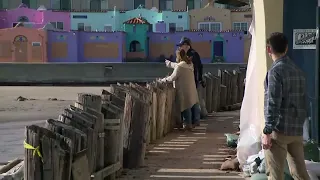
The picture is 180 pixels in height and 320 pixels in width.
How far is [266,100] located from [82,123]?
2.32 metres

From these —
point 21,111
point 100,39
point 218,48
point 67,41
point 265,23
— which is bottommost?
point 21,111

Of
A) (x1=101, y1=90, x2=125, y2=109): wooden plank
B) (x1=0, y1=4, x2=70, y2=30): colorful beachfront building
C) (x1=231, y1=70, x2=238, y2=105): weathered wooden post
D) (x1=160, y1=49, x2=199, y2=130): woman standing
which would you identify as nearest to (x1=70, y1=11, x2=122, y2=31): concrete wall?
(x1=0, y1=4, x2=70, y2=30): colorful beachfront building

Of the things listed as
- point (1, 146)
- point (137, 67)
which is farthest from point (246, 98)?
point (137, 67)

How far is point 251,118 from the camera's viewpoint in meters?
8.91

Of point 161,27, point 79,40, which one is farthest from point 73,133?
point 161,27

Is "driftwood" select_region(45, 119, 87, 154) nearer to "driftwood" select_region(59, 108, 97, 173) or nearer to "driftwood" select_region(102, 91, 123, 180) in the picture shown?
"driftwood" select_region(59, 108, 97, 173)

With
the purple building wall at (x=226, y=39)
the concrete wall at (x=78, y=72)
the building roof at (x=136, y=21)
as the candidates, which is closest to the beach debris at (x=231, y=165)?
the concrete wall at (x=78, y=72)

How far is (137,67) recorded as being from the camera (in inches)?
1341

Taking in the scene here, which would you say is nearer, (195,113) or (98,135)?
(98,135)

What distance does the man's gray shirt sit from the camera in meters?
5.63

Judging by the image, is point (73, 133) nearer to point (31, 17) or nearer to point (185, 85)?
point (185, 85)

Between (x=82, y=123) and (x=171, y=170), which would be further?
(x=171, y=170)

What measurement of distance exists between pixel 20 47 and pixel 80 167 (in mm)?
38673

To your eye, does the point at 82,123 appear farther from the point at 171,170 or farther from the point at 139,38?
the point at 139,38
